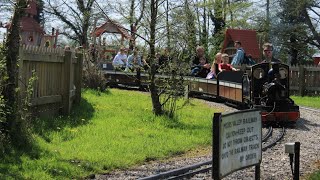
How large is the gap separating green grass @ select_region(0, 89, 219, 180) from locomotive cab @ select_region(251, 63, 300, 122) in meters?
1.50

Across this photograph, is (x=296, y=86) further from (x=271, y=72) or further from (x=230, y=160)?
(x=230, y=160)

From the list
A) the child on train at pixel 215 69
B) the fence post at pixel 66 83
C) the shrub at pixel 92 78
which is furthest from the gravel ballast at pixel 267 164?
the shrub at pixel 92 78

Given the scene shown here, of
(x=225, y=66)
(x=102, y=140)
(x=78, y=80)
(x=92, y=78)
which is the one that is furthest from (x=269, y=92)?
(x=92, y=78)

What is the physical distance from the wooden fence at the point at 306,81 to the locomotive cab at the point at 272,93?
11.0 metres

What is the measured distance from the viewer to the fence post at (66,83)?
12.5m

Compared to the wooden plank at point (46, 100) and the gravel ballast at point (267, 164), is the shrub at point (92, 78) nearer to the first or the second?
the wooden plank at point (46, 100)

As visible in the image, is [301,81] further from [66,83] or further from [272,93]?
[66,83]

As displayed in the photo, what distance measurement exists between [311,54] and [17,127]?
4179 cm

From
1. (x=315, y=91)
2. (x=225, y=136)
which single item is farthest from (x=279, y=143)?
(x=315, y=91)

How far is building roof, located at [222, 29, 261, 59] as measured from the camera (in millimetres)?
36906

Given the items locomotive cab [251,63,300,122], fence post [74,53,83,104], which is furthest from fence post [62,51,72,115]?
locomotive cab [251,63,300,122]

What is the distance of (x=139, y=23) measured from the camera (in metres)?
13.1

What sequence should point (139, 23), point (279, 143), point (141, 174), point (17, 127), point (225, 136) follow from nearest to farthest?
point (225, 136), point (141, 174), point (17, 127), point (279, 143), point (139, 23)

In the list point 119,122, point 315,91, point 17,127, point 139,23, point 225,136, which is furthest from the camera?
point 315,91
